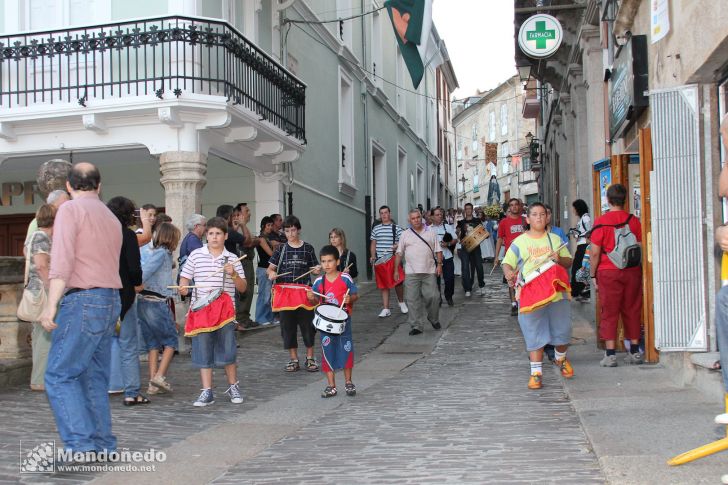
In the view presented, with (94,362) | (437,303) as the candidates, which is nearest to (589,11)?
(437,303)

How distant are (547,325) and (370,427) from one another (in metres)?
2.43

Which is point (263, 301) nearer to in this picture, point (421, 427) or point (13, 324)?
point (13, 324)

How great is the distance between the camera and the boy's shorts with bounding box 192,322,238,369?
7.22 m

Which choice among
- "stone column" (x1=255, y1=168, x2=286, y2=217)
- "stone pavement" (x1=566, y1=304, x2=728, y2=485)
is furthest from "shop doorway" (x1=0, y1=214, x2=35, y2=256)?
"stone pavement" (x1=566, y1=304, x2=728, y2=485)

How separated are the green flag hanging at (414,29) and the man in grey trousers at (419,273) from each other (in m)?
3.16

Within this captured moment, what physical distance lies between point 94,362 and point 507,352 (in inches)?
243

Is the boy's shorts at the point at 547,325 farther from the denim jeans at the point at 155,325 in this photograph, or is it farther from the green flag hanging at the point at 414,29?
the green flag hanging at the point at 414,29

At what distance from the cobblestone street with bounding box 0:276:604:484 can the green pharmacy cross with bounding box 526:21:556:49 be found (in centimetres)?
700

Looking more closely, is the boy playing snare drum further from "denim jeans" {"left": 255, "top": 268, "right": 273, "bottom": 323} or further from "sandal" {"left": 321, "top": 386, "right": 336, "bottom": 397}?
"denim jeans" {"left": 255, "top": 268, "right": 273, "bottom": 323}

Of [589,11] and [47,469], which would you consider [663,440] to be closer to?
→ [47,469]

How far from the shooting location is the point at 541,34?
1505 centimetres

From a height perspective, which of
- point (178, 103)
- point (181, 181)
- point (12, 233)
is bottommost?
point (12, 233)

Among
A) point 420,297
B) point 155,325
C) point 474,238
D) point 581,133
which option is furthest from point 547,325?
point 474,238

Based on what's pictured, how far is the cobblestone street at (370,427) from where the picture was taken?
4836 mm
